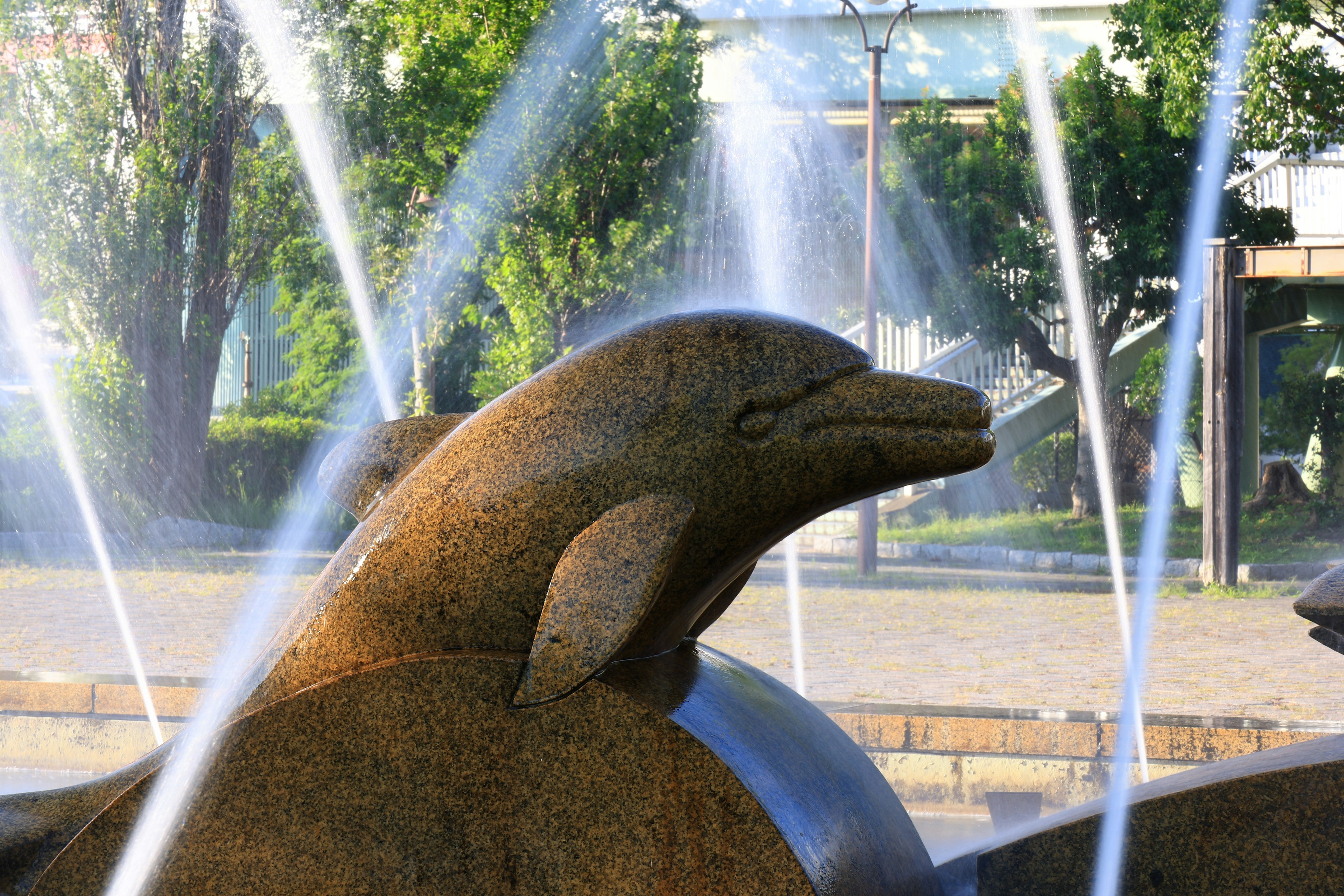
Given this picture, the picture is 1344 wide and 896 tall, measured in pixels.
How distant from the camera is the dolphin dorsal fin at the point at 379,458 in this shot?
2.51 meters

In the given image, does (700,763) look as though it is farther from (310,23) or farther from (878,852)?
(310,23)

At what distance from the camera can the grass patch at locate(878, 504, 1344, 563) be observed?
14.4 metres

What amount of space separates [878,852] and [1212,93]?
13.0 metres

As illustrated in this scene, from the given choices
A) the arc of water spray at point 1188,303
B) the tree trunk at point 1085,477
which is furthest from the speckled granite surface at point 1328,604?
the tree trunk at point 1085,477

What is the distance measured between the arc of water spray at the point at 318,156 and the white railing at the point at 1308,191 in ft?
39.4

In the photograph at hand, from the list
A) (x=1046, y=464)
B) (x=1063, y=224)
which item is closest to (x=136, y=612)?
(x=1063, y=224)

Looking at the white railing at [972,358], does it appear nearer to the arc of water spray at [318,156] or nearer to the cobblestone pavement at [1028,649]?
the cobblestone pavement at [1028,649]

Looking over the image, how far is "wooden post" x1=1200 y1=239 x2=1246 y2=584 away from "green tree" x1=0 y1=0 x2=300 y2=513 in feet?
39.1

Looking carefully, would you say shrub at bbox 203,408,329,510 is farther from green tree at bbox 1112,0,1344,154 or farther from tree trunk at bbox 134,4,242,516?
green tree at bbox 1112,0,1344,154

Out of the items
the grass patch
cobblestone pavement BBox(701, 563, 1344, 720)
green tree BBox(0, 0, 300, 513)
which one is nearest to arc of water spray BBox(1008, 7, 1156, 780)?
the grass patch

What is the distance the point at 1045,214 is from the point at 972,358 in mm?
2161

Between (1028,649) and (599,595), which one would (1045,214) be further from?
(599,595)

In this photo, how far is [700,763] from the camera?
2016 millimetres

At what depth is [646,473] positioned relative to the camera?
2.11 meters
